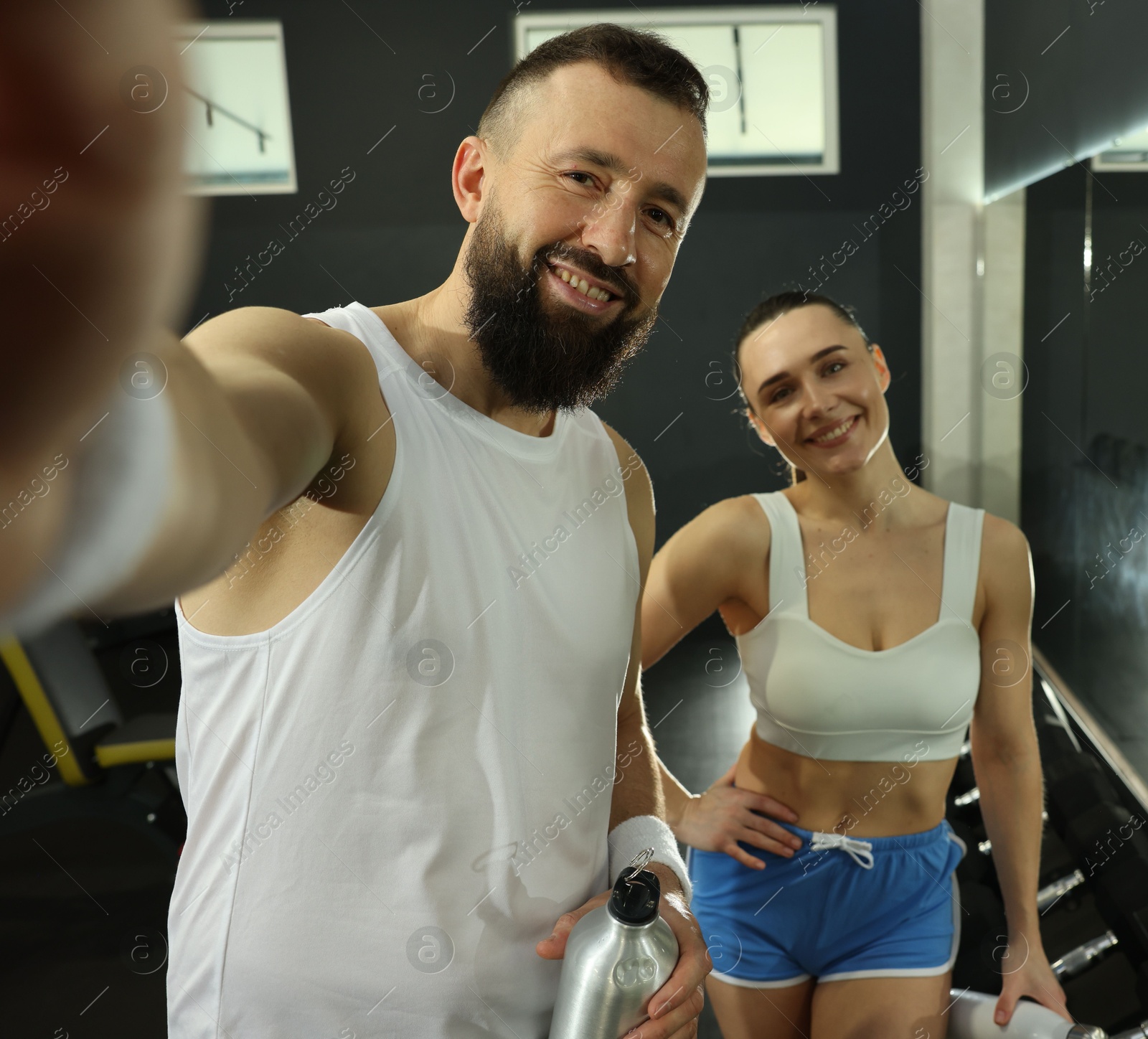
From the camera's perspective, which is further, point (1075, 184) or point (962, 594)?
point (1075, 184)

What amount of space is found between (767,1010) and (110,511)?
1.55 metres

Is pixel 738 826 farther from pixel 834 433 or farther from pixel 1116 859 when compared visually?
pixel 1116 859

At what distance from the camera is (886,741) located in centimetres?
152

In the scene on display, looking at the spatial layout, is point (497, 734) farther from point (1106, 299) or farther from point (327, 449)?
point (1106, 299)

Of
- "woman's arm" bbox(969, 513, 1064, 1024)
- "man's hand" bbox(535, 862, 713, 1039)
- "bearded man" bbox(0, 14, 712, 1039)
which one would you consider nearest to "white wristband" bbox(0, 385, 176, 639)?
"bearded man" bbox(0, 14, 712, 1039)

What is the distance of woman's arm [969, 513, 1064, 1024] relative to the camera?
5.17 ft

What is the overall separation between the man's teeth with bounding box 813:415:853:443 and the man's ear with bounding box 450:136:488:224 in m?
0.86

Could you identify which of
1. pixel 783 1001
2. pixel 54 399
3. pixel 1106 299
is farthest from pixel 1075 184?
pixel 54 399

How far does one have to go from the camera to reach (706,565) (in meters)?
1.60

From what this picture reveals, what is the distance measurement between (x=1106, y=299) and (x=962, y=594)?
82.3 inches

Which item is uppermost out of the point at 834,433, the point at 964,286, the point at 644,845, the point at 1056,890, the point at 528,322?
the point at 528,322

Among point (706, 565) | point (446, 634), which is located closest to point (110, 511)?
point (446, 634)

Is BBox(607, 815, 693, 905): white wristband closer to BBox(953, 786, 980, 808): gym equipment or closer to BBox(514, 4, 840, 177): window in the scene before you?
BBox(953, 786, 980, 808): gym equipment

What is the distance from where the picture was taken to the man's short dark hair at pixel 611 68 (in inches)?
37.2
